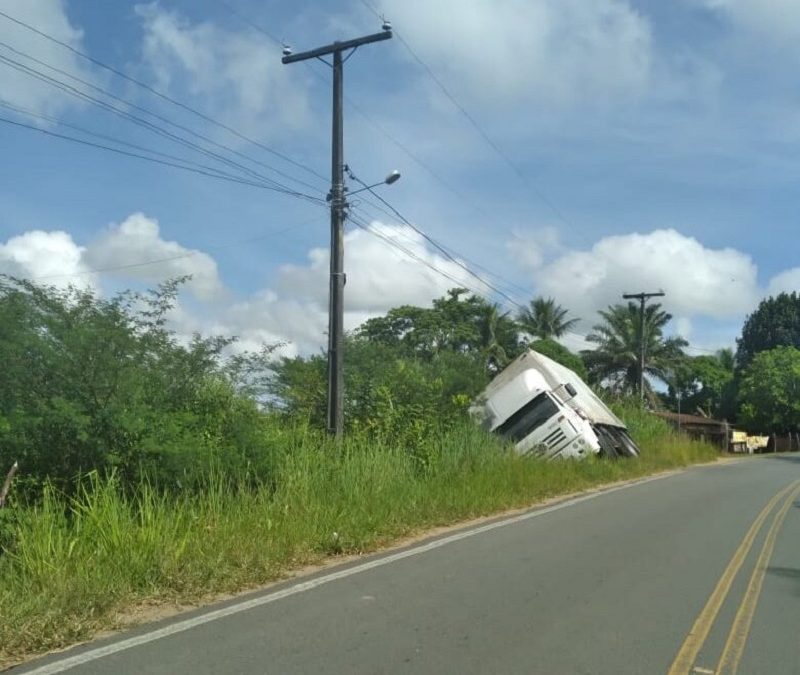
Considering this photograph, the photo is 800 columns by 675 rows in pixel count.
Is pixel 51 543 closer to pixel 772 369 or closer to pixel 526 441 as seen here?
pixel 526 441

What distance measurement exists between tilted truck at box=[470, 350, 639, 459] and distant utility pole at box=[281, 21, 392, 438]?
7923mm

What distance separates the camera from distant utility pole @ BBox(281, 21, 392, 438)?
16.1 m

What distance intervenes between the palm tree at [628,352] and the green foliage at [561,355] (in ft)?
11.2

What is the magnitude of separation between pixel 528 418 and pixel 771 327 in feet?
217

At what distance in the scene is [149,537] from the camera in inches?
326

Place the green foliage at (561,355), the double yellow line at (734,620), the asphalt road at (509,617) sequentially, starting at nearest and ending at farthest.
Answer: the asphalt road at (509,617) → the double yellow line at (734,620) → the green foliage at (561,355)

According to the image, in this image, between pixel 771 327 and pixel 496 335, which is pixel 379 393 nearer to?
pixel 496 335

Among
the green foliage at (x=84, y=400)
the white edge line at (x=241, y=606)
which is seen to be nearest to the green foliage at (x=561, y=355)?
the white edge line at (x=241, y=606)

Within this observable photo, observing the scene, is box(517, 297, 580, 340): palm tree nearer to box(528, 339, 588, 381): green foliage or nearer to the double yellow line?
box(528, 339, 588, 381): green foliage

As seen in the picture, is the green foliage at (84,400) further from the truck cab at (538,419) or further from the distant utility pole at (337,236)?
the truck cab at (538,419)

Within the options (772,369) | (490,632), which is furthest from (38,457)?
(772,369)

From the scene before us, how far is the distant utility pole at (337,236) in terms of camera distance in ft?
52.8

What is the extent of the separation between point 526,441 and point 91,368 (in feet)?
50.5

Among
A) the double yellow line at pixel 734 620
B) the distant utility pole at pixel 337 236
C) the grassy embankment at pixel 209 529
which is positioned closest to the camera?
the double yellow line at pixel 734 620
